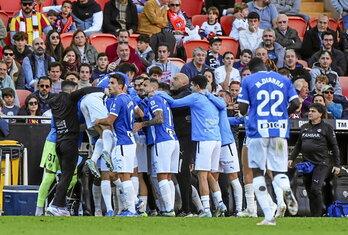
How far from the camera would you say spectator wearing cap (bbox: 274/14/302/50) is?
2303 centimetres

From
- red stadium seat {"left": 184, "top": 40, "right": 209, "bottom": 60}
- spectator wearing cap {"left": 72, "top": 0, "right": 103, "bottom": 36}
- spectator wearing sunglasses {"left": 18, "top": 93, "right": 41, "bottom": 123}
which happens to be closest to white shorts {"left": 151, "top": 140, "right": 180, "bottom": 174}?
spectator wearing sunglasses {"left": 18, "top": 93, "right": 41, "bottom": 123}

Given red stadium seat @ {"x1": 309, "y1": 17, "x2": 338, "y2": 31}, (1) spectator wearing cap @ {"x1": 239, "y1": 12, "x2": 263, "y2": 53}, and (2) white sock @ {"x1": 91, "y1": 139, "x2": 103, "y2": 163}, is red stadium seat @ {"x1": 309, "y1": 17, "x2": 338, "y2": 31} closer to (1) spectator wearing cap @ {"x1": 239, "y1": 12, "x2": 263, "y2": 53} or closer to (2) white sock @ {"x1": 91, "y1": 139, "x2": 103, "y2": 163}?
(1) spectator wearing cap @ {"x1": 239, "y1": 12, "x2": 263, "y2": 53}

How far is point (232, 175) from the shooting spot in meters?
17.8

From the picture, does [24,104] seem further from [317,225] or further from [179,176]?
[317,225]

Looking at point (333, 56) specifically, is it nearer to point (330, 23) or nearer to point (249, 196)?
point (330, 23)

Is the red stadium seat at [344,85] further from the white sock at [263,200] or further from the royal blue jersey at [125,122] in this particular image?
the white sock at [263,200]

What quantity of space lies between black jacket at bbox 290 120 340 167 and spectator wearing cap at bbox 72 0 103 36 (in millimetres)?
5872

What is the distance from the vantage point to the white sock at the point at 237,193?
17.7 meters

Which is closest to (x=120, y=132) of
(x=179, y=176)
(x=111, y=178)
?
(x=111, y=178)

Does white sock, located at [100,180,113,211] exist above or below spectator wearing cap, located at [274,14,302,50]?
below

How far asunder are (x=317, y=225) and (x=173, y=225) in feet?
6.19

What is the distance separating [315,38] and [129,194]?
8699mm

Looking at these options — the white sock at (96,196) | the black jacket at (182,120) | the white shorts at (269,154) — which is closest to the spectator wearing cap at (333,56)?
the black jacket at (182,120)

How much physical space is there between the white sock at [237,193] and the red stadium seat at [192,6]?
788 centimetres
